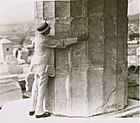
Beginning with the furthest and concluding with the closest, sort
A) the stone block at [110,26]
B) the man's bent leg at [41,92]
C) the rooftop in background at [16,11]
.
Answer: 1. the stone block at [110,26]
2. the man's bent leg at [41,92]
3. the rooftop in background at [16,11]

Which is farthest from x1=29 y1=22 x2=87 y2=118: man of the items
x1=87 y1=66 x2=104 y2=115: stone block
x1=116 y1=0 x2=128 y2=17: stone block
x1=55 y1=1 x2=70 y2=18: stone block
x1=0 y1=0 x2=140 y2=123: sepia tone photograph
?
x1=116 y1=0 x2=128 y2=17: stone block

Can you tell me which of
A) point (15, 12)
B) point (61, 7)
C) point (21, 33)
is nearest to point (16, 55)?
point (21, 33)

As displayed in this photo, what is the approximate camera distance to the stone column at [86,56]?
8.52 feet

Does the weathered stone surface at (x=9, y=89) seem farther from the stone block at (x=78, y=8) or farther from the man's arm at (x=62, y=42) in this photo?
the stone block at (x=78, y=8)

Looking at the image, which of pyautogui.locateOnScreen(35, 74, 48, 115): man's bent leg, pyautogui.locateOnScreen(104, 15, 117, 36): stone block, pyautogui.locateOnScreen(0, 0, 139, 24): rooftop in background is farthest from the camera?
pyautogui.locateOnScreen(104, 15, 117, 36): stone block

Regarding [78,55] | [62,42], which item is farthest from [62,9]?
[78,55]

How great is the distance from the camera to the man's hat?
252 centimetres

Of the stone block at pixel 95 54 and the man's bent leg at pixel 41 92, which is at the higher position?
the stone block at pixel 95 54

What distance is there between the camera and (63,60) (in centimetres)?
264

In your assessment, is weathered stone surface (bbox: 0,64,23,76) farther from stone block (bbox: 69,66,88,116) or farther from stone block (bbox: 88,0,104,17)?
stone block (bbox: 88,0,104,17)

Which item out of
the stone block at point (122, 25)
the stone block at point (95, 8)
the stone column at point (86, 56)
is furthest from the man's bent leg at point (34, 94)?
the stone block at point (122, 25)

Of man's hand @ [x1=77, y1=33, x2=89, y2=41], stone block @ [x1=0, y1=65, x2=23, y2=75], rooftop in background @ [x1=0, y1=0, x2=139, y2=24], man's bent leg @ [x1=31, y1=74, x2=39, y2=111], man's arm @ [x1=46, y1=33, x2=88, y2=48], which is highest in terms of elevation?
rooftop in background @ [x1=0, y1=0, x2=139, y2=24]

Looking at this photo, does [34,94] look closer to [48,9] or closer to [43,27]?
[43,27]

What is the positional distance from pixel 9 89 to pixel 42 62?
0.38 meters
